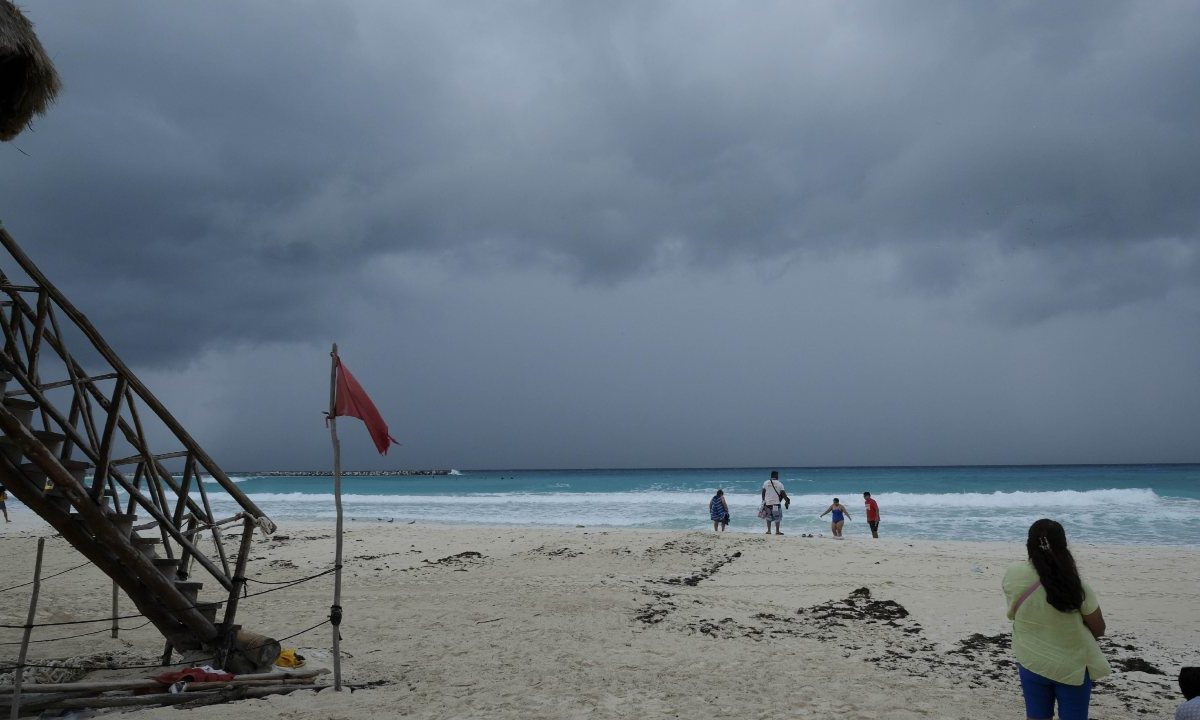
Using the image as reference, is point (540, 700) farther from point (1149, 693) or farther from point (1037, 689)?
point (1149, 693)

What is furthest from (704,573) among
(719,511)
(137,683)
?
(137,683)

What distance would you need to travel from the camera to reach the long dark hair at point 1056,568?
14.5ft

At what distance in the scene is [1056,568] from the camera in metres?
4.47

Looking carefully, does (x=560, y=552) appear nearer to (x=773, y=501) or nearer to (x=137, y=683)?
(x=773, y=501)

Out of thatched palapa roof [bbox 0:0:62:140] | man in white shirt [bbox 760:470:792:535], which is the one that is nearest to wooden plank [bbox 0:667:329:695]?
thatched palapa roof [bbox 0:0:62:140]

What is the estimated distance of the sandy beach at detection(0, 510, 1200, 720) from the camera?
6.87 metres

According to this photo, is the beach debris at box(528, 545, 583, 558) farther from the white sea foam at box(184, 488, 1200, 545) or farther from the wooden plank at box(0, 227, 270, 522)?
the white sea foam at box(184, 488, 1200, 545)

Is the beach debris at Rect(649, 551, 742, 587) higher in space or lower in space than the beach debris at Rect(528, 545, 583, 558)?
higher

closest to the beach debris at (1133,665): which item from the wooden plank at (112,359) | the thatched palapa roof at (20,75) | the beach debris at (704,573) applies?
the beach debris at (704,573)

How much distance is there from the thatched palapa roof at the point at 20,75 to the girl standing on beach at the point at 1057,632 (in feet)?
30.4

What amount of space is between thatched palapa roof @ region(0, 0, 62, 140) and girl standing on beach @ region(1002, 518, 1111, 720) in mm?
9265

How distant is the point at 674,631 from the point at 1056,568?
6100mm

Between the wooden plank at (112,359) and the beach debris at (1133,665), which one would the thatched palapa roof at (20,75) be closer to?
the wooden plank at (112,359)

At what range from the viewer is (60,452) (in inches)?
270
